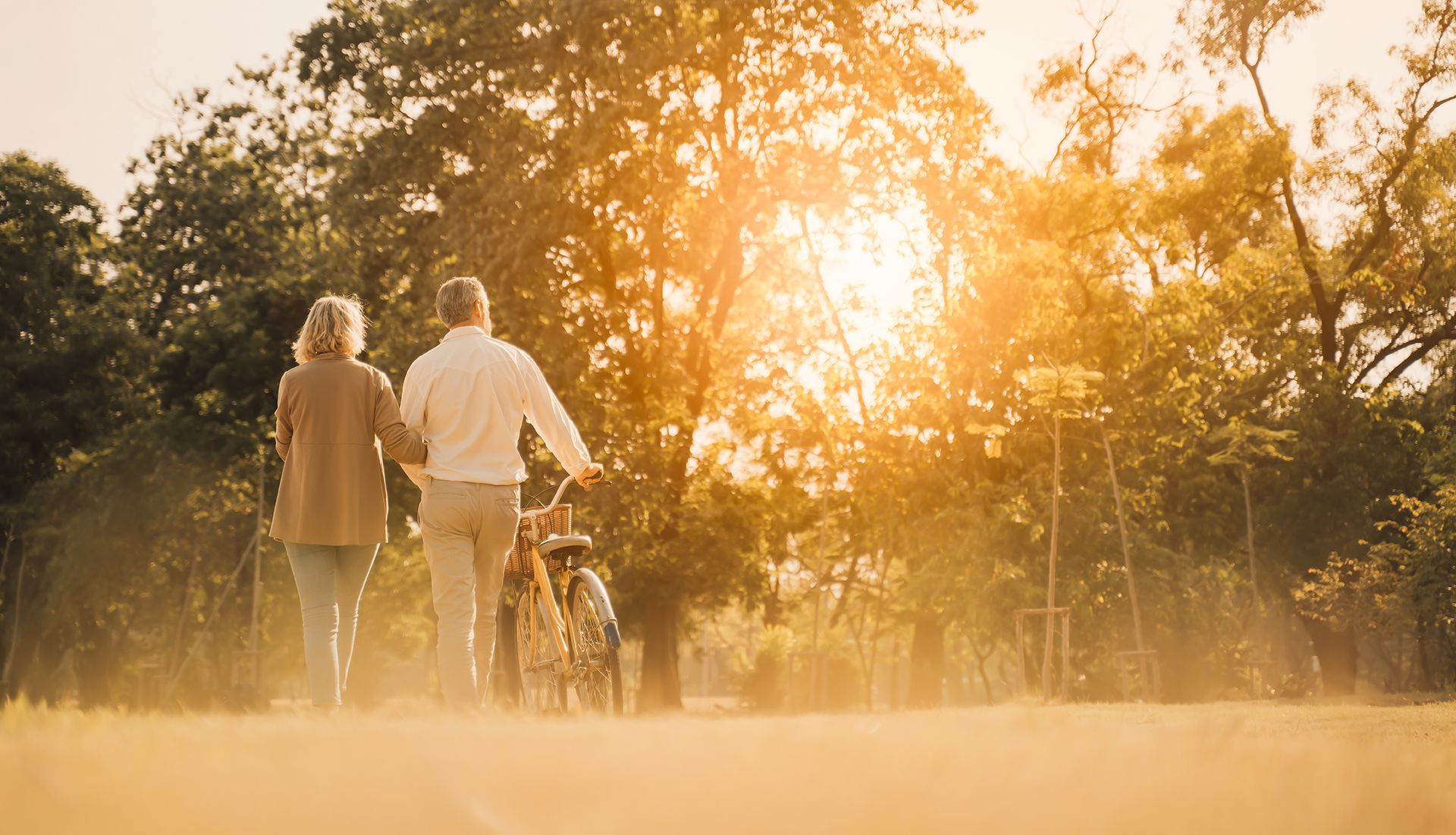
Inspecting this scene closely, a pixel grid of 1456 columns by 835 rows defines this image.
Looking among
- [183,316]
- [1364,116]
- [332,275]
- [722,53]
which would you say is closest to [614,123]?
[722,53]

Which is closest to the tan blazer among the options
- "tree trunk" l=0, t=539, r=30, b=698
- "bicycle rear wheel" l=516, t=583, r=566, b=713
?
"bicycle rear wheel" l=516, t=583, r=566, b=713

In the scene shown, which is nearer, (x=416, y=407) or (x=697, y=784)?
(x=697, y=784)

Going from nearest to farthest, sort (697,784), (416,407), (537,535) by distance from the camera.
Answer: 1. (697,784)
2. (416,407)
3. (537,535)

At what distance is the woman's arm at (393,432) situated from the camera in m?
6.74

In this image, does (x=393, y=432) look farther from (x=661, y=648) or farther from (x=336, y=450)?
(x=661, y=648)

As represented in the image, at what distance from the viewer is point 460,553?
6.83 m

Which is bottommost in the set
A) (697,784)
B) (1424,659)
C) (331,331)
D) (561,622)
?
(1424,659)

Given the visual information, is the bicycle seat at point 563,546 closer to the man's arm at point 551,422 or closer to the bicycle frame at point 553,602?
the bicycle frame at point 553,602

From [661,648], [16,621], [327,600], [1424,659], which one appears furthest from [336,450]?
[1424,659]

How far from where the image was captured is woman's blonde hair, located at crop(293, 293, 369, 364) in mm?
6871

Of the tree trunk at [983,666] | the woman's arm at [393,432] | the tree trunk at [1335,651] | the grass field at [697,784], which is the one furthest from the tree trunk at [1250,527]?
the grass field at [697,784]

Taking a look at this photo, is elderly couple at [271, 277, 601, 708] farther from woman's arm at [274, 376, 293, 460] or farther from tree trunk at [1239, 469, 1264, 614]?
tree trunk at [1239, 469, 1264, 614]

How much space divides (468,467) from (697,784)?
5.19 meters

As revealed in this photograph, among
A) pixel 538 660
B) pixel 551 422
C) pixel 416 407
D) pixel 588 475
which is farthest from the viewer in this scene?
pixel 538 660
